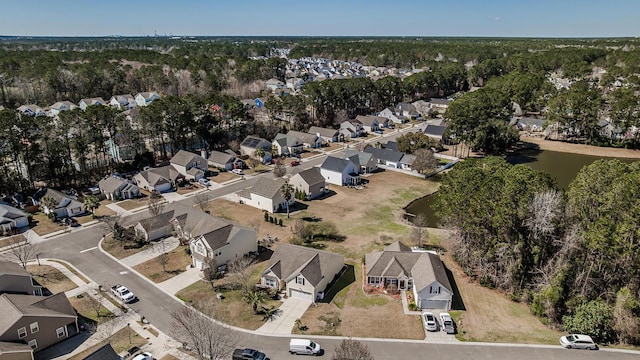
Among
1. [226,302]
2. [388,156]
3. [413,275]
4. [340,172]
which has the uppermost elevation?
[388,156]

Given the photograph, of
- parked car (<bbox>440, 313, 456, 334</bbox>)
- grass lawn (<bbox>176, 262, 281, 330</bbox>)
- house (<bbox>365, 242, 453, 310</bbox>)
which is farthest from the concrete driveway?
parked car (<bbox>440, 313, 456, 334</bbox>)

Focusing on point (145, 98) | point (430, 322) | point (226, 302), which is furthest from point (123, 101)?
point (430, 322)

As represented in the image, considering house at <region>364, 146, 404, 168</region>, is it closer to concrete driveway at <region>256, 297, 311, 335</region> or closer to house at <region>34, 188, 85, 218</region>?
concrete driveway at <region>256, 297, 311, 335</region>

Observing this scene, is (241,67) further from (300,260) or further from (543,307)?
(543,307)

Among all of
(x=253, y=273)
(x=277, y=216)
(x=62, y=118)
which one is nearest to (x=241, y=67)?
(x=62, y=118)

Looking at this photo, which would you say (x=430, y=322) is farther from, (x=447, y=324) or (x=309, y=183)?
(x=309, y=183)

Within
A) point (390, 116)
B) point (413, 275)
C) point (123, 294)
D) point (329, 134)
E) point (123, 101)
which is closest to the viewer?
point (123, 294)
